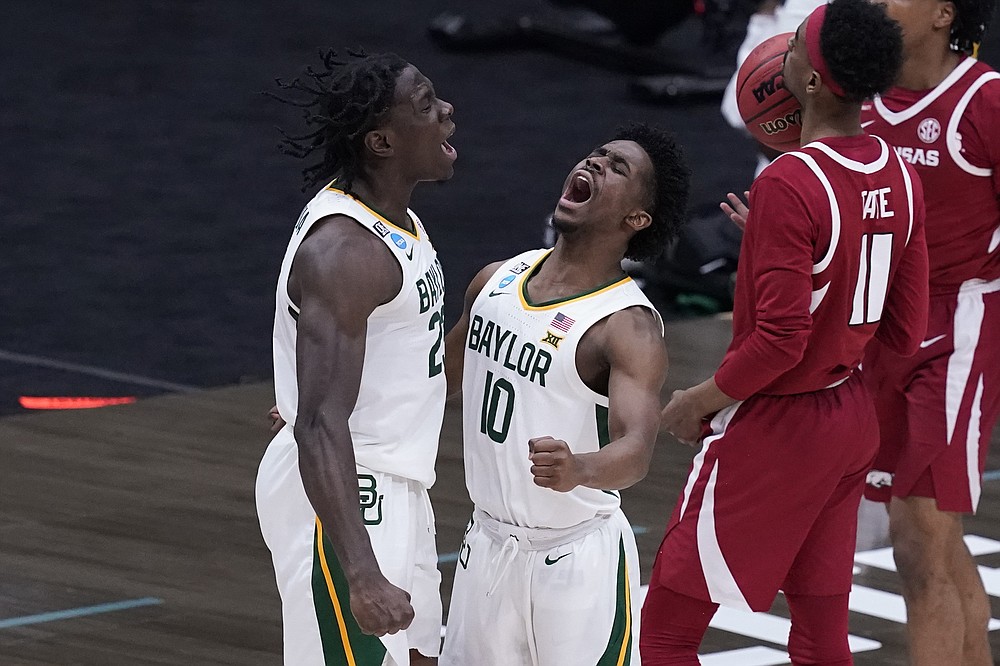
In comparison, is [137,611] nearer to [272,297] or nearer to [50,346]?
[50,346]

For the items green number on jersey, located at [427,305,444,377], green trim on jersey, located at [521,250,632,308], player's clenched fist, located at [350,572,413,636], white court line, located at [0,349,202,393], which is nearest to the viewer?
player's clenched fist, located at [350,572,413,636]

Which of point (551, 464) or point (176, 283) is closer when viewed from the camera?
point (551, 464)

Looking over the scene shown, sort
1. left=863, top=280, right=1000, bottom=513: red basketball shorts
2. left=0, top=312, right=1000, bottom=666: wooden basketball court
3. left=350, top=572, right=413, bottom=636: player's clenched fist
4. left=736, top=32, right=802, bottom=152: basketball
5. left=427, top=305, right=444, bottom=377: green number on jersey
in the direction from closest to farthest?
left=350, top=572, right=413, bottom=636: player's clenched fist → left=427, top=305, right=444, bottom=377: green number on jersey → left=736, top=32, right=802, bottom=152: basketball → left=863, top=280, right=1000, bottom=513: red basketball shorts → left=0, top=312, right=1000, bottom=666: wooden basketball court

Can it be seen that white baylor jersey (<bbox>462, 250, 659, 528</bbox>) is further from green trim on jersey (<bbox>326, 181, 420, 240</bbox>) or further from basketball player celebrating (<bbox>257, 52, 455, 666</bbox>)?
green trim on jersey (<bbox>326, 181, 420, 240</bbox>)

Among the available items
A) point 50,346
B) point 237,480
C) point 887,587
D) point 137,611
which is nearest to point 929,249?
point 887,587

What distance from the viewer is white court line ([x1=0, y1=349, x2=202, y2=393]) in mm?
7621

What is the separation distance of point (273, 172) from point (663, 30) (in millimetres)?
3766

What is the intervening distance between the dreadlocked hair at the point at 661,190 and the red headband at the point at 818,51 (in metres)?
0.33

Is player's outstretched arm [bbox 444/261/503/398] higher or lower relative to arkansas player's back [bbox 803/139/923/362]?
lower

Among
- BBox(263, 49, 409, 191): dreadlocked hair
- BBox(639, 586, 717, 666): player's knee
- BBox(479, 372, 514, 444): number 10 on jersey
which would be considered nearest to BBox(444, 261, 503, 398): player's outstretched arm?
BBox(479, 372, 514, 444): number 10 on jersey

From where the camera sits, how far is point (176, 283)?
8938 mm

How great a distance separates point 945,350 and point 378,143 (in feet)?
5.46

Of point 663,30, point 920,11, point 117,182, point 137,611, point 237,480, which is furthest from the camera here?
point 663,30

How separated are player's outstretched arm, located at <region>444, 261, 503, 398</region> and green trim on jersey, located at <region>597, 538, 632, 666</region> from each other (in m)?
0.56
